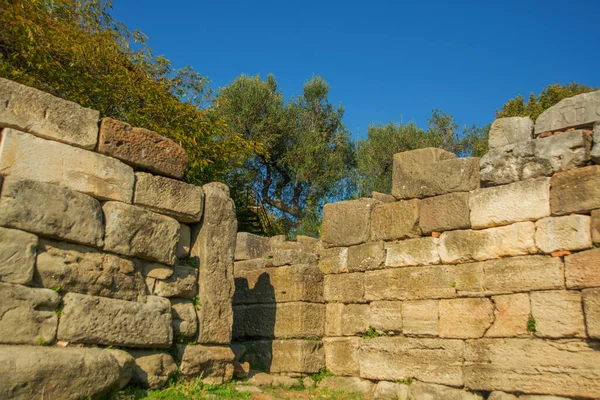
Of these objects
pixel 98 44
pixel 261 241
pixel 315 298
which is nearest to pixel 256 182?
pixel 98 44

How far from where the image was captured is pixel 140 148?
7.25 m

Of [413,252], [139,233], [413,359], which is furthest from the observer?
[413,252]

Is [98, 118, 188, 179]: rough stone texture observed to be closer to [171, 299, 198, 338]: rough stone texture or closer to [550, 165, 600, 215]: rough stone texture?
[171, 299, 198, 338]: rough stone texture

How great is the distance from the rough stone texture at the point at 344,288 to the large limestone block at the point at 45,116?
15.6ft

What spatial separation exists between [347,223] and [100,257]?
4.58 meters

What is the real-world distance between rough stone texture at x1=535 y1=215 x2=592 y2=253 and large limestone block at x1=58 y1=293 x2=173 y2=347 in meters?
4.72

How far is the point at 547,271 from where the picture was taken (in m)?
7.35

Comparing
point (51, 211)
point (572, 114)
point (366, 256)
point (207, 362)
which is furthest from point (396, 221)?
point (51, 211)

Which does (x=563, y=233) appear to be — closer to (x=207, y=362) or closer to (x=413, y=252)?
(x=413, y=252)

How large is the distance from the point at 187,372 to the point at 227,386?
2.16ft

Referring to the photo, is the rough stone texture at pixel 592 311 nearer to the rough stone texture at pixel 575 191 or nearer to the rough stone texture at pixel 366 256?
the rough stone texture at pixel 575 191

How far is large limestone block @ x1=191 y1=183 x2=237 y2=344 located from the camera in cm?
762

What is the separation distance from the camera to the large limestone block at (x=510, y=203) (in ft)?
25.0

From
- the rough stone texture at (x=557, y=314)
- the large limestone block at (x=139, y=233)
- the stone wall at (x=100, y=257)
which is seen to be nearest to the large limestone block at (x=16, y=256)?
the stone wall at (x=100, y=257)
